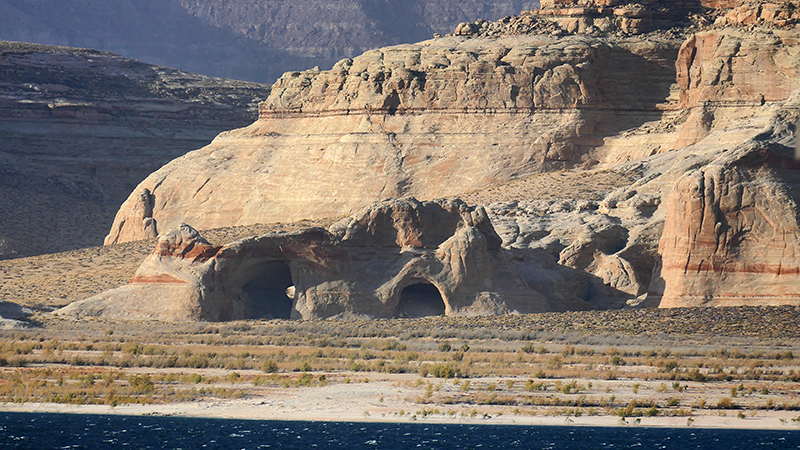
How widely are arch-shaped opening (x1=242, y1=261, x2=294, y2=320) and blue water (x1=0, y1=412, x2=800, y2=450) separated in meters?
17.2

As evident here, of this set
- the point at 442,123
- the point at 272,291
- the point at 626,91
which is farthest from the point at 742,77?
the point at 272,291

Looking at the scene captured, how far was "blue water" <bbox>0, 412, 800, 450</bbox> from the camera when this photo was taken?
74.4 feet

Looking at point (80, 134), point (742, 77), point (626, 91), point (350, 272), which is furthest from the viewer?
point (80, 134)

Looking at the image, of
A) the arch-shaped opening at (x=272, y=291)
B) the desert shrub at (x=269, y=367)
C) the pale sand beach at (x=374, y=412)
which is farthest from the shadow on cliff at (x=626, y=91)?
the pale sand beach at (x=374, y=412)

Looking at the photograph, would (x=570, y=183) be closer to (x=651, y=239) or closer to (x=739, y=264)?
(x=651, y=239)

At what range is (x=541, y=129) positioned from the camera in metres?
54.8

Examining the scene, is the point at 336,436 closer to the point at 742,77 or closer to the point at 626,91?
the point at 742,77

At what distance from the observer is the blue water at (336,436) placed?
22.7 metres

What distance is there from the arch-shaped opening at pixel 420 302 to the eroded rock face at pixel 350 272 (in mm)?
82

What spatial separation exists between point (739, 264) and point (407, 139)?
21.7 m

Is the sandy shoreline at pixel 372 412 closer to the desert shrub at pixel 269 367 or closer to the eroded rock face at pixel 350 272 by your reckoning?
the desert shrub at pixel 269 367

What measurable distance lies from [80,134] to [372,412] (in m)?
73.0

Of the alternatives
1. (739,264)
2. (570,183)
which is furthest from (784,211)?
(570,183)

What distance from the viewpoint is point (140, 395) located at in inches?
1057
